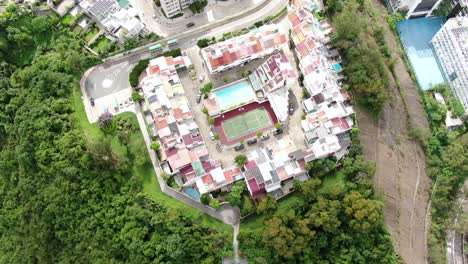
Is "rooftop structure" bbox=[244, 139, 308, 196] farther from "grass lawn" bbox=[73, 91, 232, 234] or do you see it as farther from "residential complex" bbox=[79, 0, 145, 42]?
"residential complex" bbox=[79, 0, 145, 42]

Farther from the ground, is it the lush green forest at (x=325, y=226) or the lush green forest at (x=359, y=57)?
the lush green forest at (x=359, y=57)

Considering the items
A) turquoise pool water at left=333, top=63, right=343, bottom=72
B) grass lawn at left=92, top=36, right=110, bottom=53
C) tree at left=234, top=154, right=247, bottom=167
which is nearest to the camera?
tree at left=234, top=154, right=247, bottom=167

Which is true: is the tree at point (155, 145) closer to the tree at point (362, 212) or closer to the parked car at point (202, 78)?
the parked car at point (202, 78)

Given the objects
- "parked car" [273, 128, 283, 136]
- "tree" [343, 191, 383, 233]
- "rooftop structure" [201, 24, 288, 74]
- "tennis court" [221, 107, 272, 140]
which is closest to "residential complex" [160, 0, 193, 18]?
"rooftop structure" [201, 24, 288, 74]

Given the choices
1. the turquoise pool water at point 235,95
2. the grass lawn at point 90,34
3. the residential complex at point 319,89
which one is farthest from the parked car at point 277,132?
the grass lawn at point 90,34

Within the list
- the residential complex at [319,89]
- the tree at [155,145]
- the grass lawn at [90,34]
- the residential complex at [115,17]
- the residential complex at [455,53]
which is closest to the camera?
the tree at [155,145]

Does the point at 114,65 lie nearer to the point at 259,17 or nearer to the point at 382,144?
the point at 259,17
